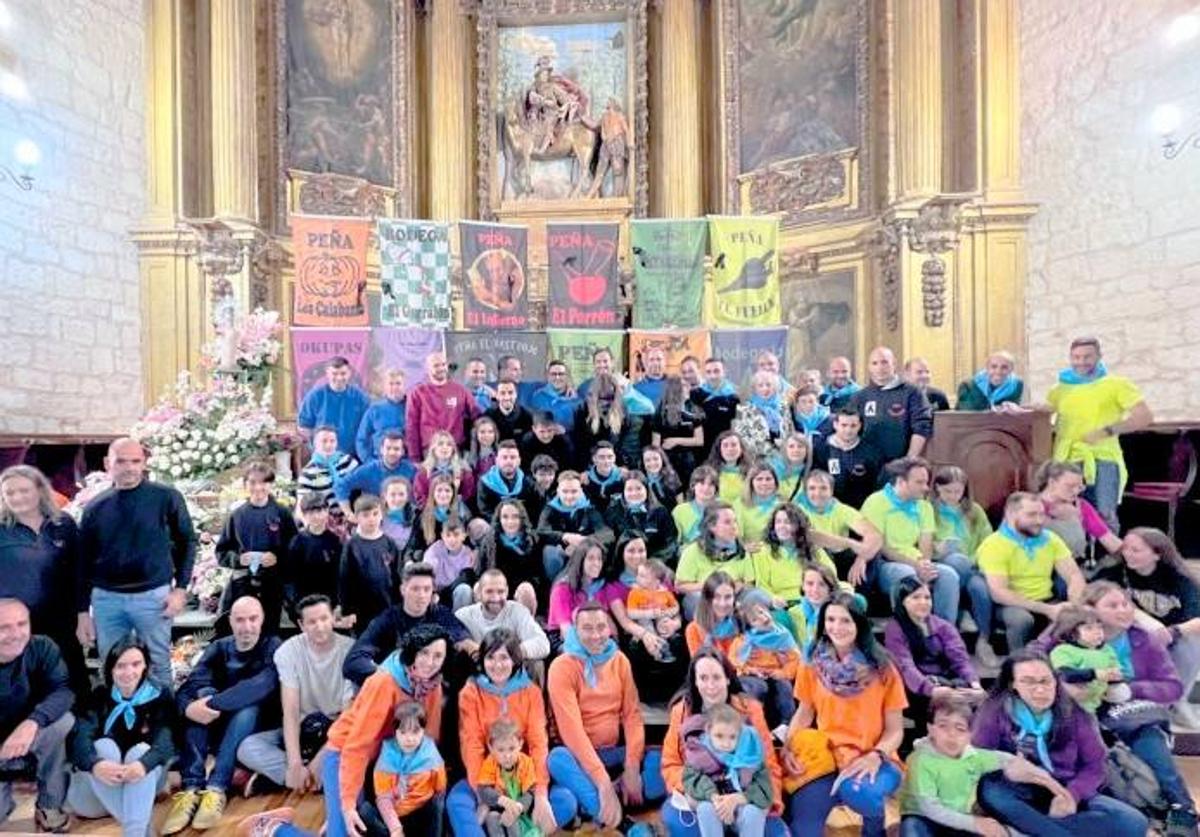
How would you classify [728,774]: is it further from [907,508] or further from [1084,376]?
[1084,376]

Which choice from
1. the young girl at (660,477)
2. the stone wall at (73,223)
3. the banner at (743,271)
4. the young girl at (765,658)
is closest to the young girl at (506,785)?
the young girl at (765,658)

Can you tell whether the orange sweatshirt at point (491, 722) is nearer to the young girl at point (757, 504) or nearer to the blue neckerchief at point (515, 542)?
the blue neckerchief at point (515, 542)

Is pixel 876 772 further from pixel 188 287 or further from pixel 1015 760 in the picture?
pixel 188 287

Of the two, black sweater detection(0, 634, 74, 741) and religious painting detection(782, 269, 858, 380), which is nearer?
black sweater detection(0, 634, 74, 741)

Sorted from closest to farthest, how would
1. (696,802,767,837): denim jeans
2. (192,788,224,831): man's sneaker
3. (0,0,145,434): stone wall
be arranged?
(696,802,767,837): denim jeans < (192,788,224,831): man's sneaker < (0,0,145,434): stone wall

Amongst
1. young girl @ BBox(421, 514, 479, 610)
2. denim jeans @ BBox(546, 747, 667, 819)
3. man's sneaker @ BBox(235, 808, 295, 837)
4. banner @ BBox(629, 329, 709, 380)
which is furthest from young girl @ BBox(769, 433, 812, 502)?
man's sneaker @ BBox(235, 808, 295, 837)

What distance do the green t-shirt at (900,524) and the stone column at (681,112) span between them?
7936mm

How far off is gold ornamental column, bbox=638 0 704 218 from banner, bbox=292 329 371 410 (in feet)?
18.8

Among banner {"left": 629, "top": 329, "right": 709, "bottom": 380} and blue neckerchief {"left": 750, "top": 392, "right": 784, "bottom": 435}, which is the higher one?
banner {"left": 629, "top": 329, "right": 709, "bottom": 380}

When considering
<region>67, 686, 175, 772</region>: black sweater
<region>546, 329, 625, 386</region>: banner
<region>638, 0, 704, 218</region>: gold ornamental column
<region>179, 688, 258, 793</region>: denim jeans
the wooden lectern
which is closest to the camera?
<region>67, 686, 175, 772</region>: black sweater

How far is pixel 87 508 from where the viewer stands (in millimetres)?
4488

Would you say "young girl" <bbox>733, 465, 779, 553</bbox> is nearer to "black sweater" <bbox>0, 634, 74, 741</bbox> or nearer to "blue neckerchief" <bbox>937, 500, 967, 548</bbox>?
"blue neckerchief" <bbox>937, 500, 967, 548</bbox>

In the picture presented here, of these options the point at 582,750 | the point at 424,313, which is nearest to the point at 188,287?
the point at 424,313

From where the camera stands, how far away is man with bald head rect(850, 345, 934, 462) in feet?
20.5
